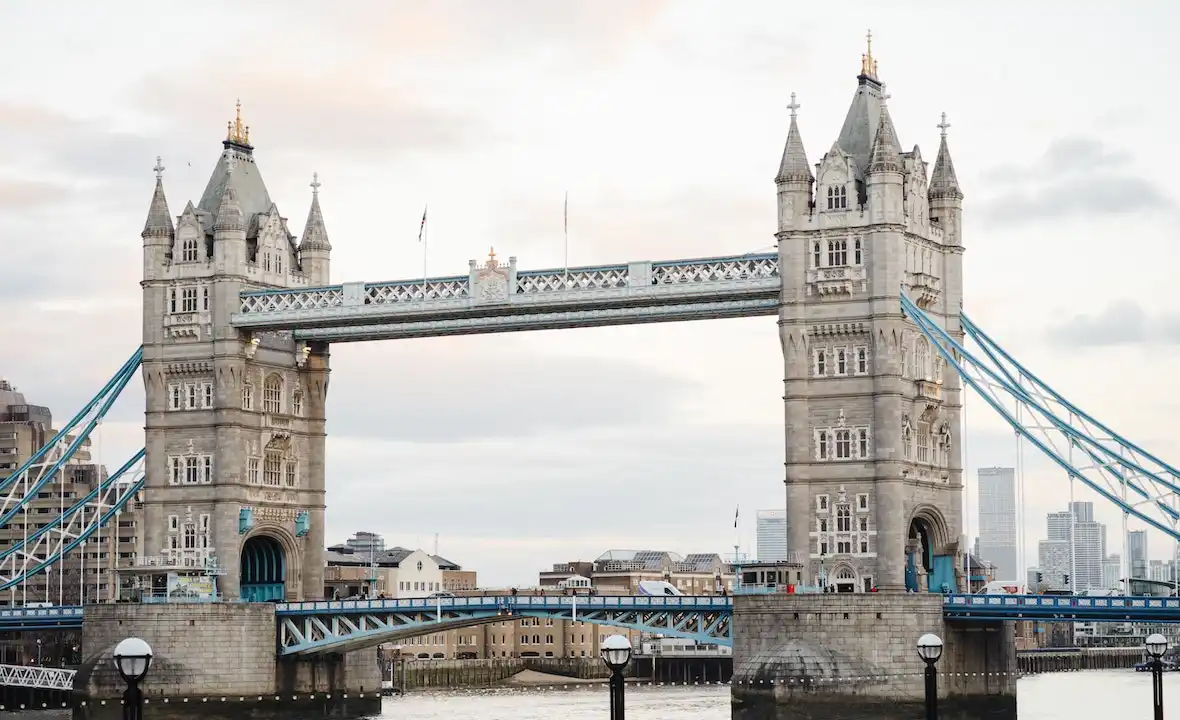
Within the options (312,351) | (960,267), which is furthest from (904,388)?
(312,351)

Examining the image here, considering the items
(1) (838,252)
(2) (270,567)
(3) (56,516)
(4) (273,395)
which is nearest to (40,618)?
(2) (270,567)

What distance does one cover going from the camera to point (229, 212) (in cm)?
10738

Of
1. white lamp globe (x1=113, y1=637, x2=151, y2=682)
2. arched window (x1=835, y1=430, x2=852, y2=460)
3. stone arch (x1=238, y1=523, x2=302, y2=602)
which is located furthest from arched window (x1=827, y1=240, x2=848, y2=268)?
white lamp globe (x1=113, y1=637, x2=151, y2=682)

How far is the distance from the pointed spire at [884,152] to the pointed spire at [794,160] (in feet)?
9.57

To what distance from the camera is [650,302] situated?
96.8 m

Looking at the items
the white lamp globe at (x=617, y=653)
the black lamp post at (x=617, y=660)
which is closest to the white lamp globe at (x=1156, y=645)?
the black lamp post at (x=617, y=660)

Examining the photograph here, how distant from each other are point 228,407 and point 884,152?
114 feet

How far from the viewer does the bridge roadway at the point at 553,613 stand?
85000mm

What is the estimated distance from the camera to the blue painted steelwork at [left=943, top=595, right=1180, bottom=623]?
8281 centimetres

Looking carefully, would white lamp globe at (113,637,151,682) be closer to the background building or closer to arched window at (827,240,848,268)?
arched window at (827,240,848,268)

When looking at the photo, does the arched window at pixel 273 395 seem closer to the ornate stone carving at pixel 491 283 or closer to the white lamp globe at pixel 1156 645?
the ornate stone carving at pixel 491 283

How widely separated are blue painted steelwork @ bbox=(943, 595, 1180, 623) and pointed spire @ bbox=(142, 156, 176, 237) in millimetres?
44228

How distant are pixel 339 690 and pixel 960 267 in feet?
121

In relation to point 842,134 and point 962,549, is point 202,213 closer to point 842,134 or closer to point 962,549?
point 842,134
